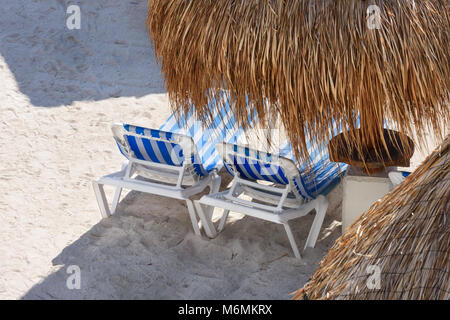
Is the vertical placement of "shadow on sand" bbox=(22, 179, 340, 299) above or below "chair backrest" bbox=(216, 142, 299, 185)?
below

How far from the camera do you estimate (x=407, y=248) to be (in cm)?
Answer: 172

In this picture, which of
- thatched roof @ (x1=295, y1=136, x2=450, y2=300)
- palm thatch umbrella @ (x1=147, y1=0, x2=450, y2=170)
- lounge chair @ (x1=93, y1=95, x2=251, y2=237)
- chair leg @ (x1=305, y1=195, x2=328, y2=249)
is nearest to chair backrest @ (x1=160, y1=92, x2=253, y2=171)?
lounge chair @ (x1=93, y1=95, x2=251, y2=237)

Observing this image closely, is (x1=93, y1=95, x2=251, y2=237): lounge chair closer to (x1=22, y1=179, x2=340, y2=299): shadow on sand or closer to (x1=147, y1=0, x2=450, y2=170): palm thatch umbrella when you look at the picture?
(x1=22, y1=179, x2=340, y2=299): shadow on sand

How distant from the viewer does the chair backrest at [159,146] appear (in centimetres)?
396

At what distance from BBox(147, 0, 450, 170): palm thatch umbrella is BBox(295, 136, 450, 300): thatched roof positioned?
850 mm

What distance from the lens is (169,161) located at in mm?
4168

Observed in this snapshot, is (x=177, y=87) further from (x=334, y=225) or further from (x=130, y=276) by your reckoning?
(x=334, y=225)

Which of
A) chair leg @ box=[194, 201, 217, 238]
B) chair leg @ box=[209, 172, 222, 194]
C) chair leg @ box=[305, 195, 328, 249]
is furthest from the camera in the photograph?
chair leg @ box=[209, 172, 222, 194]

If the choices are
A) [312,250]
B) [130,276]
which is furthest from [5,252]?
[312,250]

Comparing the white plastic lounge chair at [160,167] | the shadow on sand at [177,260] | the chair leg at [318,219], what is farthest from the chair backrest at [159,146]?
the chair leg at [318,219]

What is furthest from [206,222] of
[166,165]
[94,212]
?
[94,212]

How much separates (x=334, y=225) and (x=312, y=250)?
388 millimetres

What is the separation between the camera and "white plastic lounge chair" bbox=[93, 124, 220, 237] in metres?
4.01

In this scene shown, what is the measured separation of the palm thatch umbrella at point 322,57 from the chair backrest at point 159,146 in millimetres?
1000
